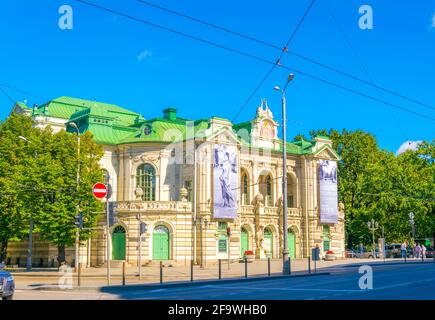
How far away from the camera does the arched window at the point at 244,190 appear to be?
201 ft

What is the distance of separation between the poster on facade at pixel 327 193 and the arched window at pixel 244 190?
8897 millimetres

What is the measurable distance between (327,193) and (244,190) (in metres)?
9.99

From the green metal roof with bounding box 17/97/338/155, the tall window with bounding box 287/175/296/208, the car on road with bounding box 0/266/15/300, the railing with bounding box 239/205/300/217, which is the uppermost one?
the green metal roof with bounding box 17/97/338/155

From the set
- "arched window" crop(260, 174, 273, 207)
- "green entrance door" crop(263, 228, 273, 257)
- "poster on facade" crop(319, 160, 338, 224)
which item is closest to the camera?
"green entrance door" crop(263, 228, 273, 257)

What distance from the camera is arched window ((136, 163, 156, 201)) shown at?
2154 inches

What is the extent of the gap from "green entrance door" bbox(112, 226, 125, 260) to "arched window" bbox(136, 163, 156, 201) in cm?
498

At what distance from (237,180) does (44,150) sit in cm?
1901

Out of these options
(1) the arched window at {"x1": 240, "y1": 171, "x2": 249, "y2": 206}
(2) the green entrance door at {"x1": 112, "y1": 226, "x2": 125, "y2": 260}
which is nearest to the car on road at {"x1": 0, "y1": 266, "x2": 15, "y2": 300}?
(2) the green entrance door at {"x1": 112, "y1": 226, "x2": 125, "y2": 260}

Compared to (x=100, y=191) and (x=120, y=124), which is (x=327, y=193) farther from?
(x=100, y=191)

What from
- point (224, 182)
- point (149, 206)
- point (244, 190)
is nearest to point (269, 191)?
point (244, 190)

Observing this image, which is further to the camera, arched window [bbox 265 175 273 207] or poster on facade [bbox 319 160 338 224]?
poster on facade [bbox 319 160 338 224]

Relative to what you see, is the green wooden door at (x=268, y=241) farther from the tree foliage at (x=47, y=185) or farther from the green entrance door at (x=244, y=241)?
the tree foliage at (x=47, y=185)

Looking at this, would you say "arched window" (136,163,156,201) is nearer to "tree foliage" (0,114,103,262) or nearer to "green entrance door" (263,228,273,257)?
"tree foliage" (0,114,103,262)
